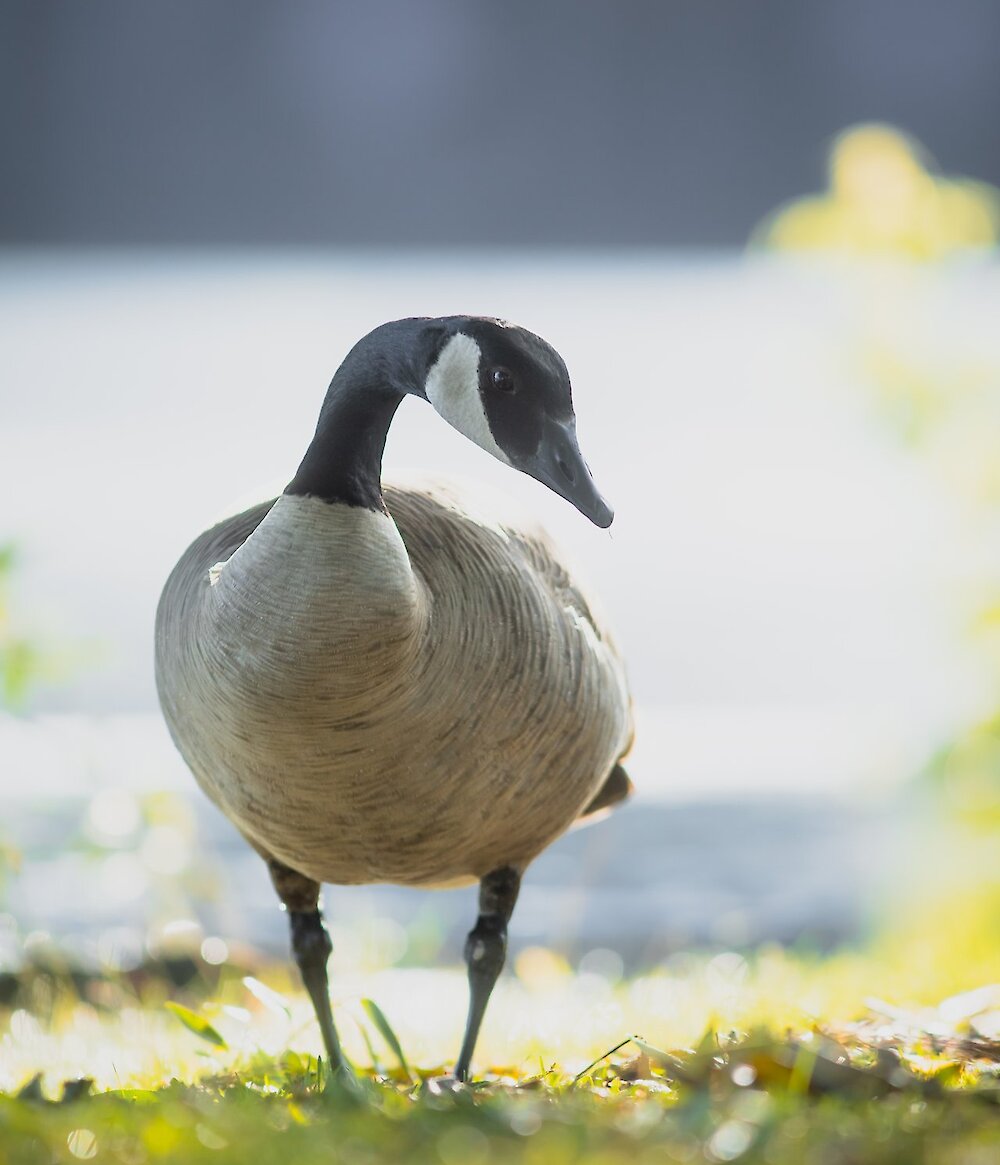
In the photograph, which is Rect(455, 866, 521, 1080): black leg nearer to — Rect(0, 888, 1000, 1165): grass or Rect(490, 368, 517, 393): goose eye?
Rect(0, 888, 1000, 1165): grass

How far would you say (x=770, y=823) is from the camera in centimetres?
538

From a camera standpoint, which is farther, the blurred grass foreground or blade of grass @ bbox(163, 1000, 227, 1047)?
blade of grass @ bbox(163, 1000, 227, 1047)

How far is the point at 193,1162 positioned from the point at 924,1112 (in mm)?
619

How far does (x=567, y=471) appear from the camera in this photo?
133 centimetres

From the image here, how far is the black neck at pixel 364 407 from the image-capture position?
136 centimetres

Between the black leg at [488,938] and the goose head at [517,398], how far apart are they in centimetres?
60

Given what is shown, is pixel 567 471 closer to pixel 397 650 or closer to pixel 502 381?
pixel 502 381

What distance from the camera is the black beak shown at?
1.33 meters

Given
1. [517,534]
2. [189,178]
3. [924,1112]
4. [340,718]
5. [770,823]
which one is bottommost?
[770,823]

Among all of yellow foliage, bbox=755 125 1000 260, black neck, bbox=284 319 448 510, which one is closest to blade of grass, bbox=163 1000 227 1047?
black neck, bbox=284 319 448 510

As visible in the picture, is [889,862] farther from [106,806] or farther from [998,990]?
[106,806]

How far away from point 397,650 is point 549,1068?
63 centimetres

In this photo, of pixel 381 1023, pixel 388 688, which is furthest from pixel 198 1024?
pixel 388 688

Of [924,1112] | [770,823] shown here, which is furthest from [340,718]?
[770,823]
